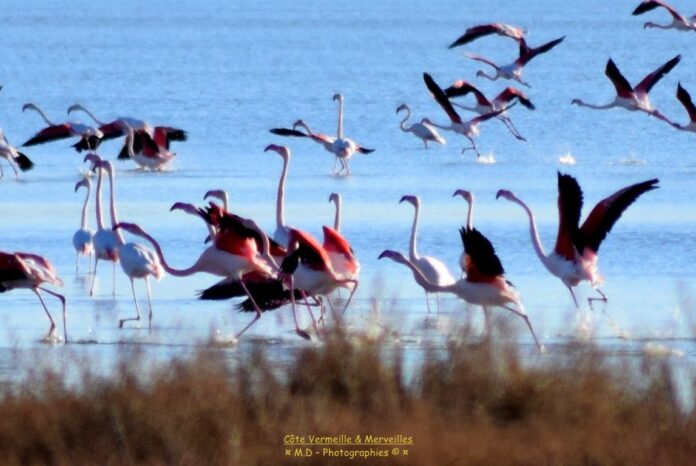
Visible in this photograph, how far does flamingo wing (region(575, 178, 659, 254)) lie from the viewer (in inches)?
387

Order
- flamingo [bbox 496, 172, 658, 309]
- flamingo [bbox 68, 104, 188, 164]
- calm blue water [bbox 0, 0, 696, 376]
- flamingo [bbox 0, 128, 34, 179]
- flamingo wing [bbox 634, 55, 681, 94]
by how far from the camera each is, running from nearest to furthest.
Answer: flamingo [bbox 496, 172, 658, 309] < calm blue water [bbox 0, 0, 696, 376] < flamingo wing [bbox 634, 55, 681, 94] < flamingo [bbox 0, 128, 34, 179] < flamingo [bbox 68, 104, 188, 164]

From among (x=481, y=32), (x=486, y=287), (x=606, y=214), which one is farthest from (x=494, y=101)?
(x=486, y=287)

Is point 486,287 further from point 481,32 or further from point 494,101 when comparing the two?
point 494,101

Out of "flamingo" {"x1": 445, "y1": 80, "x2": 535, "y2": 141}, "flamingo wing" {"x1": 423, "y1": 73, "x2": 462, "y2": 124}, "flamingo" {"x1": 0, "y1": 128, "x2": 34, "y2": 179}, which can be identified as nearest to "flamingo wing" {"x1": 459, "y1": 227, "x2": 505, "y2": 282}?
"flamingo wing" {"x1": 423, "y1": 73, "x2": 462, "y2": 124}

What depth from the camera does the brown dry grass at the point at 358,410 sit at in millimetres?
6117

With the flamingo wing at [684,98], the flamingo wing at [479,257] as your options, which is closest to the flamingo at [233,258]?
the flamingo wing at [479,257]

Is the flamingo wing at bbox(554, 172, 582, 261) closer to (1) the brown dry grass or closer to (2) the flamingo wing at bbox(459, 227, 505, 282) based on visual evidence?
(2) the flamingo wing at bbox(459, 227, 505, 282)

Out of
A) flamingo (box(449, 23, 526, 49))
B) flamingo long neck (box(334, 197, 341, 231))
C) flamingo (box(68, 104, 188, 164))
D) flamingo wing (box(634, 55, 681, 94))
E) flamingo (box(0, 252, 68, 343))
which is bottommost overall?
flamingo (box(68, 104, 188, 164))

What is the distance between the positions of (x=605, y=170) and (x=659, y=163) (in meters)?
1.19

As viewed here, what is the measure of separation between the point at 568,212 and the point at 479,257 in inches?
37.6

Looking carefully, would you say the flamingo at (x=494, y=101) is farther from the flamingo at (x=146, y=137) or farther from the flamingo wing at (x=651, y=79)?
the flamingo at (x=146, y=137)

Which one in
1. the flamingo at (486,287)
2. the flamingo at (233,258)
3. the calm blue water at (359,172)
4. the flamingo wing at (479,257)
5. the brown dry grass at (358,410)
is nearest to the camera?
the brown dry grass at (358,410)

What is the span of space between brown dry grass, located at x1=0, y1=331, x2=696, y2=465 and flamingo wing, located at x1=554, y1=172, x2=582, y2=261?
8.81 ft

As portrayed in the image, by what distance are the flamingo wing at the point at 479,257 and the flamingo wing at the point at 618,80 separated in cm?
719
